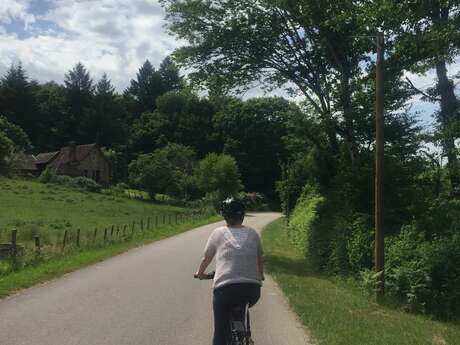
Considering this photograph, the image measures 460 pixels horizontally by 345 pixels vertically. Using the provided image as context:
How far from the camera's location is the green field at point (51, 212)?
103 ft

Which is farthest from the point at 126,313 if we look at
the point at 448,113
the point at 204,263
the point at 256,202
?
the point at 256,202

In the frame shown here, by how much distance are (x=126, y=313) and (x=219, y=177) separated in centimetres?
6750

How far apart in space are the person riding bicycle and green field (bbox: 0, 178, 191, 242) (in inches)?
827

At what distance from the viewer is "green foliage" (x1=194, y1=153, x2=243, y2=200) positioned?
77312mm

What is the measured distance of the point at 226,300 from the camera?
18.1ft

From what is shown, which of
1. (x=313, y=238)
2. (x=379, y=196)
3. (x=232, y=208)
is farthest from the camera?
(x=313, y=238)

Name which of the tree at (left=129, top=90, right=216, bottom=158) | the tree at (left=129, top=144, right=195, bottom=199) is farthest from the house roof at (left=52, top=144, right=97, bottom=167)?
the tree at (left=129, top=90, right=216, bottom=158)

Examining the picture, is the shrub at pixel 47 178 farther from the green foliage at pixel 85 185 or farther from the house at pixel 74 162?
the house at pixel 74 162

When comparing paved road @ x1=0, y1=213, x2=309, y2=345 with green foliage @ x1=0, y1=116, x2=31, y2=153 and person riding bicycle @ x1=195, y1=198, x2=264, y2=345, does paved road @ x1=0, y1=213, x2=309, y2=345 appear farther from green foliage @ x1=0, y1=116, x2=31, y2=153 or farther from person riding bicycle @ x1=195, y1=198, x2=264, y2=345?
green foliage @ x1=0, y1=116, x2=31, y2=153

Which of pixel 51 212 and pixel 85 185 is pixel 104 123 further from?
pixel 51 212

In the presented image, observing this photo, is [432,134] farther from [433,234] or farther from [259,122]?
[259,122]

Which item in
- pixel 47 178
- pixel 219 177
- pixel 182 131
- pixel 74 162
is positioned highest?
pixel 182 131

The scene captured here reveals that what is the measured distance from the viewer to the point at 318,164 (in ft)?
83.8

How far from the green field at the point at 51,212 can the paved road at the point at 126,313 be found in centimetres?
1289
